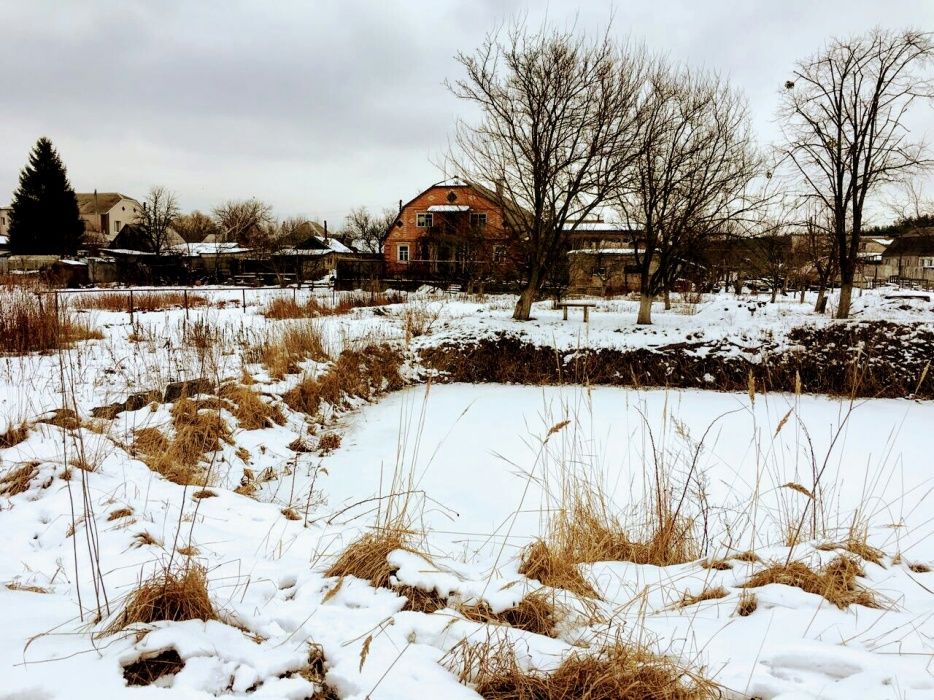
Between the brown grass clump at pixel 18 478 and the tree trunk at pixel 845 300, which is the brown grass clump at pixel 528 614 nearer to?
the brown grass clump at pixel 18 478

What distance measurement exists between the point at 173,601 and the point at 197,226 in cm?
8425

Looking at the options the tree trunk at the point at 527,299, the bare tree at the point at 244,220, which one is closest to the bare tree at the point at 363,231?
the bare tree at the point at 244,220

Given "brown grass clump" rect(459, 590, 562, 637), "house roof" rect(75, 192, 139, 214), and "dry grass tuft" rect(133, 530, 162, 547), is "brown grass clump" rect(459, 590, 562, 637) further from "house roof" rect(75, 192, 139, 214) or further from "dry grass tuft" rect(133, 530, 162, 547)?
"house roof" rect(75, 192, 139, 214)

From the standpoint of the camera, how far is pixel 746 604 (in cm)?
217

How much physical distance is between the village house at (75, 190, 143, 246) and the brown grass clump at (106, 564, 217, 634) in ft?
234

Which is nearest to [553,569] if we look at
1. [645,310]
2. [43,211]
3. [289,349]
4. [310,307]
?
[289,349]

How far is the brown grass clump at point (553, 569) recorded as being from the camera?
231 centimetres

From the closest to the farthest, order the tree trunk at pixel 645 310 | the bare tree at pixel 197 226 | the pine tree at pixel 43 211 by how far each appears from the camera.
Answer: the tree trunk at pixel 645 310, the pine tree at pixel 43 211, the bare tree at pixel 197 226

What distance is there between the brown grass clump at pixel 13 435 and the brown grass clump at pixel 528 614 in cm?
397

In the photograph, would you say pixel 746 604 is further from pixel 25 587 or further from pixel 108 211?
pixel 108 211

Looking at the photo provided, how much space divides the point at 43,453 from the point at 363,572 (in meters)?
2.94

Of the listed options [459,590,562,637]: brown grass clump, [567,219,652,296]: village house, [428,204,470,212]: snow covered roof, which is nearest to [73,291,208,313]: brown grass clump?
[459,590,562,637]: brown grass clump

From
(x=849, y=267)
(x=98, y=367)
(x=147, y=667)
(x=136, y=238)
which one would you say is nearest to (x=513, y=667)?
(x=147, y=667)

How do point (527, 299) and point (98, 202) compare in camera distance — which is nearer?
point (527, 299)
